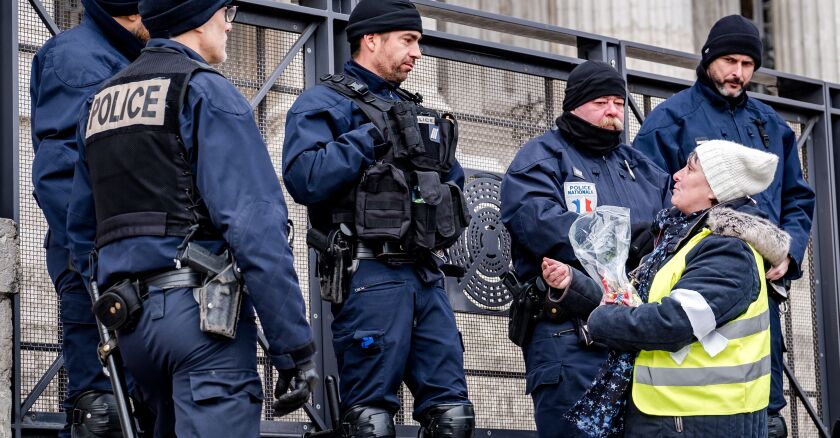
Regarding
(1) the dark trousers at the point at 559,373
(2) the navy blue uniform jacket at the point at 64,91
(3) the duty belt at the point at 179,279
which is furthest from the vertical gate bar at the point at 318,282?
(3) the duty belt at the point at 179,279

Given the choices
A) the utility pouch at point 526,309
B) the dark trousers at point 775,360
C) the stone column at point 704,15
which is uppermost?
the stone column at point 704,15

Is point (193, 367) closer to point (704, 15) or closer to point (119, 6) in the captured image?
point (119, 6)

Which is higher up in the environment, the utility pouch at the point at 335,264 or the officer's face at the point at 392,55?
the officer's face at the point at 392,55

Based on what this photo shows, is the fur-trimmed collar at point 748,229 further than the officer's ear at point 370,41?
No

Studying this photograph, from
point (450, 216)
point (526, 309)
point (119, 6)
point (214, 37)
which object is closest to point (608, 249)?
point (450, 216)

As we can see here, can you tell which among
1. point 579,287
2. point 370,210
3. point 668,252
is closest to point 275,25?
point 370,210

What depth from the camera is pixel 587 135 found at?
703cm

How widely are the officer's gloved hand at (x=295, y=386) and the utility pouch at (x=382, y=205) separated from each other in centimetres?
146

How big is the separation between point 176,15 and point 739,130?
12.7 feet

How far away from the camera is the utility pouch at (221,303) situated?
4715 millimetres

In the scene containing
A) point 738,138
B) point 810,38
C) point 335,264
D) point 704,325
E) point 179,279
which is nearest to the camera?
point 179,279

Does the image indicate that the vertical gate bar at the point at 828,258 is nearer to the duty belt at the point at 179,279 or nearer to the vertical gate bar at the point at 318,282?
the vertical gate bar at the point at 318,282

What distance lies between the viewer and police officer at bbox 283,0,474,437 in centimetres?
622

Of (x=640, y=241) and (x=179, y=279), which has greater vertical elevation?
(x=640, y=241)
